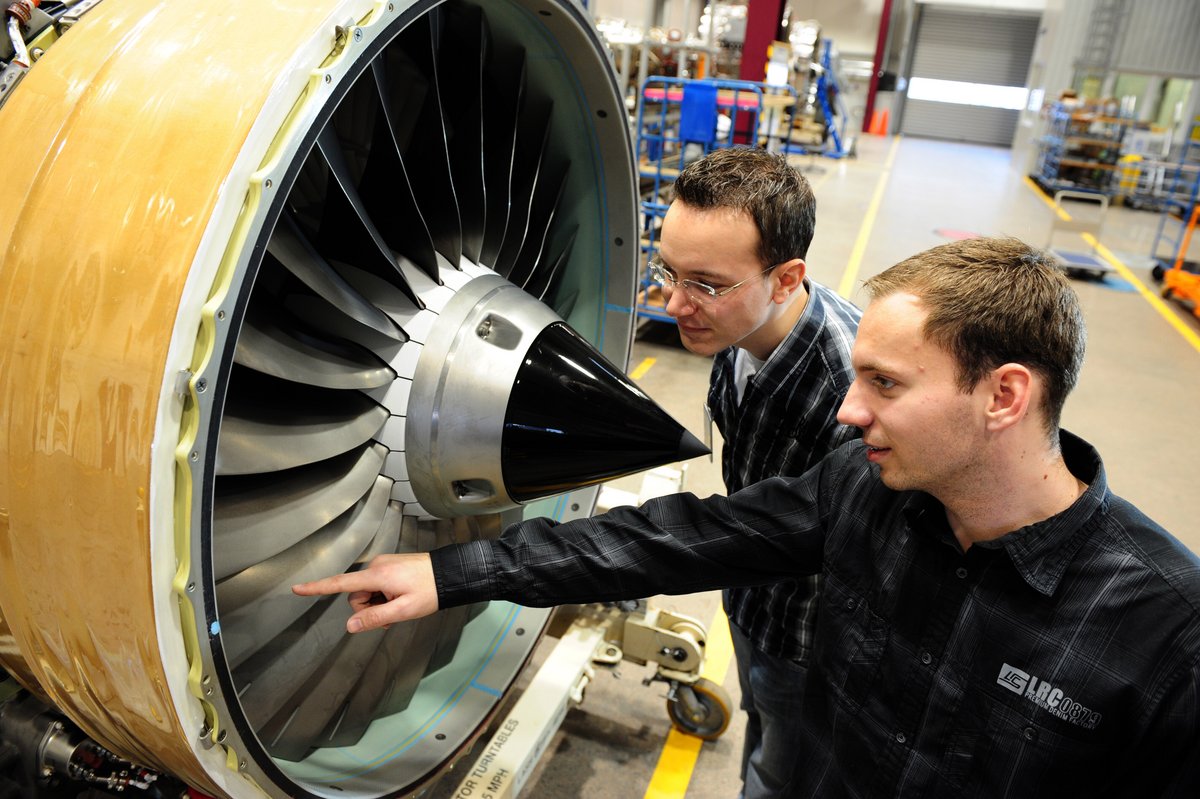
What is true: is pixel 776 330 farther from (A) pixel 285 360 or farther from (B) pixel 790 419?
(A) pixel 285 360

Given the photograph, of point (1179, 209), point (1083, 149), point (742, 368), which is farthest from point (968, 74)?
point (742, 368)

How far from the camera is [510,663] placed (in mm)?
1921

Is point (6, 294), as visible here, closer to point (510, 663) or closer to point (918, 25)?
point (510, 663)

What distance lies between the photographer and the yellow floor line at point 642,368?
17.9 ft

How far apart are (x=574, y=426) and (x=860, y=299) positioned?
16.5 feet

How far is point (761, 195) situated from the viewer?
1.53 metres

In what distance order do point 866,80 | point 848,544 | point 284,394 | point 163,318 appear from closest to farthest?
point 163,318
point 848,544
point 284,394
point 866,80

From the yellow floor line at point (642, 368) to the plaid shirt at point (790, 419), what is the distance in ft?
11.5

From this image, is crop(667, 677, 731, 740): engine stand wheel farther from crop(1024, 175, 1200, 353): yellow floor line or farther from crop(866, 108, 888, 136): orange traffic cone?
crop(866, 108, 888, 136): orange traffic cone

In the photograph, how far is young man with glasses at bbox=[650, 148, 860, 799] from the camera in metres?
1.54

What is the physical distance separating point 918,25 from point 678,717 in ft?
78.3

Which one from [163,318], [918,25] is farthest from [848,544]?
[918,25]

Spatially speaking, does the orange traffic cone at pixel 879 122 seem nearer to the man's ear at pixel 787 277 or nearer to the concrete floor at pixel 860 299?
the concrete floor at pixel 860 299

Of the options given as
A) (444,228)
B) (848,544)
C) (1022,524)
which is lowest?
(848,544)
